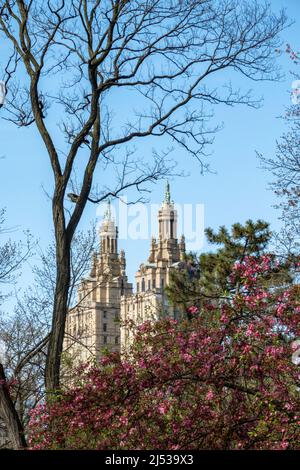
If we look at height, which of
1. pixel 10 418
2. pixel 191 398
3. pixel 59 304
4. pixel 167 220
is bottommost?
pixel 10 418

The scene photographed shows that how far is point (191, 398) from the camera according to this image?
373 inches

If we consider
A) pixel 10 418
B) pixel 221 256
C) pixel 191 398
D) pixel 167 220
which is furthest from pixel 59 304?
pixel 167 220

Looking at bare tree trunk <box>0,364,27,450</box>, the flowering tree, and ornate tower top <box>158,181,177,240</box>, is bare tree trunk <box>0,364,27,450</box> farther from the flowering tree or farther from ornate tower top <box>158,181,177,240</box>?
ornate tower top <box>158,181,177,240</box>

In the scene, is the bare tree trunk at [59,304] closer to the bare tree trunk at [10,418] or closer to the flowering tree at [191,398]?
the bare tree trunk at [10,418]

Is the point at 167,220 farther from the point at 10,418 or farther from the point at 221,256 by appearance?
the point at 10,418

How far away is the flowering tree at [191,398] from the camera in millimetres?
9125

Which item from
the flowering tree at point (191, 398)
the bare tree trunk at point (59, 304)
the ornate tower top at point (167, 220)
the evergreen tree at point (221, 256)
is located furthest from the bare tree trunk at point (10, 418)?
the ornate tower top at point (167, 220)

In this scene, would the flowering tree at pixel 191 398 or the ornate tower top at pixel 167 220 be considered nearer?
the flowering tree at pixel 191 398

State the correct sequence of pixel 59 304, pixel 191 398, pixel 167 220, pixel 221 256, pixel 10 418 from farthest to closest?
pixel 167 220, pixel 221 256, pixel 59 304, pixel 10 418, pixel 191 398

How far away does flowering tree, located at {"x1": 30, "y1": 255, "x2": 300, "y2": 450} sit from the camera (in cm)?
912
